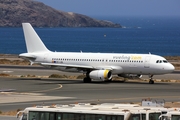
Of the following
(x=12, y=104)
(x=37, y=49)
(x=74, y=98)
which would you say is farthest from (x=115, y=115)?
(x=37, y=49)

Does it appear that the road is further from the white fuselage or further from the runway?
the white fuselage

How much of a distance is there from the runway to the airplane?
4.11 ft

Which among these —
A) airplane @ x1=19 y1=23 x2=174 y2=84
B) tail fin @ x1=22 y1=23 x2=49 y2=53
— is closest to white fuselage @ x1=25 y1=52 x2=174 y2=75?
airplane @ x1=19 y1=23 x2=174 y2=84

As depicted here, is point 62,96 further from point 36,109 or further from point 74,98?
point 36,109

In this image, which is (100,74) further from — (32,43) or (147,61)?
(32,43)

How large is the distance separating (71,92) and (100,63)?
1210 centimetres

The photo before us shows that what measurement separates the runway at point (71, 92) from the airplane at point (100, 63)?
1.25 m

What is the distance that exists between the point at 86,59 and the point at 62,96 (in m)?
16.6

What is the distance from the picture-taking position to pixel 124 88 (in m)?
58.2

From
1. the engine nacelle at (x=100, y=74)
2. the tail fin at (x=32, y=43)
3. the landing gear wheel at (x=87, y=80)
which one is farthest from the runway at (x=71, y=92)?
the tail fin at (x=32, y=43)

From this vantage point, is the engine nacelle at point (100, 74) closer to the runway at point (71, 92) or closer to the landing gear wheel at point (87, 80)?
the runway at point (71, 92)

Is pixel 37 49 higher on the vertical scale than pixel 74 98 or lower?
higher

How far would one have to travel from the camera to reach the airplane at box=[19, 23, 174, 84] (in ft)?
205

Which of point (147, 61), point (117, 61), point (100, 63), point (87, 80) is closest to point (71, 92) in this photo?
point (87, 80)
